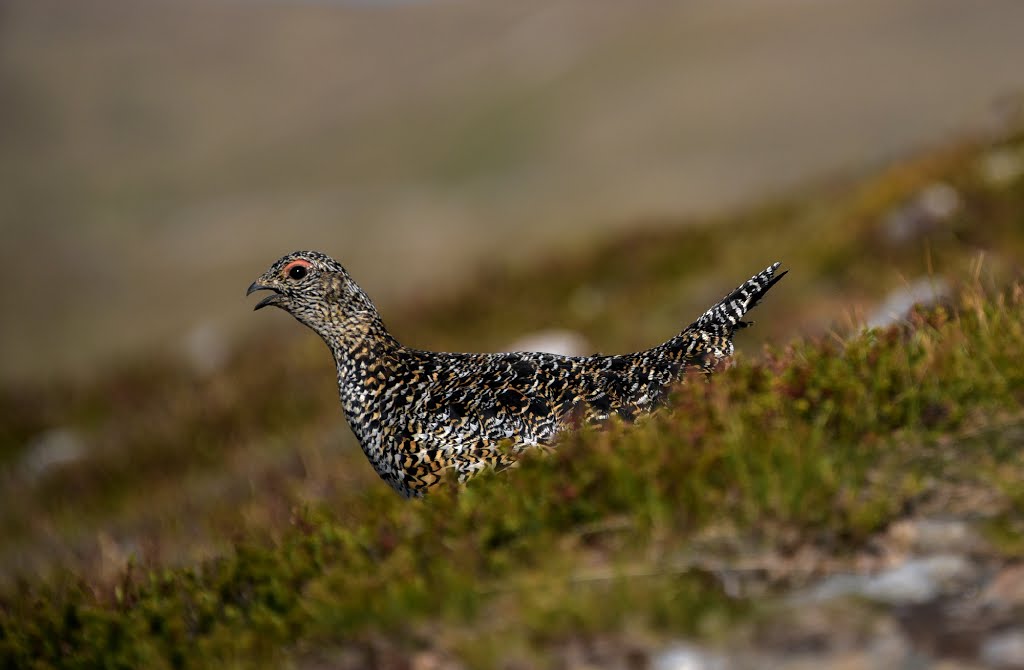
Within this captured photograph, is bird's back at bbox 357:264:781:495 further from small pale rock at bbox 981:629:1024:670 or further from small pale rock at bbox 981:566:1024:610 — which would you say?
small pale rock at bbox 981:629:1024:670

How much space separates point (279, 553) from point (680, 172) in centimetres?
4280

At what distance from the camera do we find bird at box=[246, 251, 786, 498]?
604cm

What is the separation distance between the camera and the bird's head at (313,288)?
7.53 metres

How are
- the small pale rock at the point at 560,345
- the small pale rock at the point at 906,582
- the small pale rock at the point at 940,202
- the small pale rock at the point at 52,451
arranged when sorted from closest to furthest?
the small pale rock at the point at 906,582 < the small pale rock at the point at 560,345 < the small pale rock at the point at 940,202 < the small pale rock at the point at 52,451

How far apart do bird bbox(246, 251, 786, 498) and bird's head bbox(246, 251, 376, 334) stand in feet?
1.14

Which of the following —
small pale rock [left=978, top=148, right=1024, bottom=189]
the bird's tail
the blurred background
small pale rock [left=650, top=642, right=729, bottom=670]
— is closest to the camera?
small pale rock [left=650, top=642, right=729, bottom=670]

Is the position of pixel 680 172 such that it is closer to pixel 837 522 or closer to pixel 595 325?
pixel 595 325

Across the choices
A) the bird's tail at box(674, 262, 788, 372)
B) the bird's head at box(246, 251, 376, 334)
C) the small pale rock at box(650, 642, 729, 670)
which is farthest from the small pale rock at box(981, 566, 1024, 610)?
the bird's head at box(246, 251, 376, 334)

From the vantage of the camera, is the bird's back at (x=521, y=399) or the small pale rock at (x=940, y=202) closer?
the bird's back at (x=521, y=399)

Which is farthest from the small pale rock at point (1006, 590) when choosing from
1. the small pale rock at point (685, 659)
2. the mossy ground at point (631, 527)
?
the small pale rock at point (685, 659)

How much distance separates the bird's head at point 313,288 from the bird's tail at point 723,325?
2.44 meters

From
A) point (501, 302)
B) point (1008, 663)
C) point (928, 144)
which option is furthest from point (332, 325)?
point (928, 144)

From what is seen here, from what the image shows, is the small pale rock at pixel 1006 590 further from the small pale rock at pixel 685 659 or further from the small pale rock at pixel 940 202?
the small pale rock at pixel 940 202

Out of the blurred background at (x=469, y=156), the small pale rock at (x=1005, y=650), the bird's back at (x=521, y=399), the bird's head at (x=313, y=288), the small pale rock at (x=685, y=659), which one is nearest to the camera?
the small pale rock at (x=1005, y=650)
